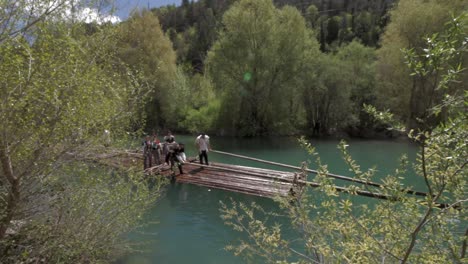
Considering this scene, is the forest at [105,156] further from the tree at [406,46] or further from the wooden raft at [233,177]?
the tree at [406,46]

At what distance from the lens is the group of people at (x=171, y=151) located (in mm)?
14641

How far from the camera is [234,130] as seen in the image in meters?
34.3

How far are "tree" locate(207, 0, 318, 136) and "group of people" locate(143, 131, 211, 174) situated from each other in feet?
56.2

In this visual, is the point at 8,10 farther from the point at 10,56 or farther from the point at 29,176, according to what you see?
the point at 29,176

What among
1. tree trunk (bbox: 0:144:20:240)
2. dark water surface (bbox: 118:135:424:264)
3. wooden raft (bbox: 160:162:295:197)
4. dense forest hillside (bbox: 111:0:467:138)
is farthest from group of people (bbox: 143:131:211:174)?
dense forest hillside (bbox: 111:0:467:138)

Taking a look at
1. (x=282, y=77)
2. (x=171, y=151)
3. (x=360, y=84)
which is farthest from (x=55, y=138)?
(x=360, y=84)

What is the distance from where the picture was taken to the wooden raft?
12.0 m

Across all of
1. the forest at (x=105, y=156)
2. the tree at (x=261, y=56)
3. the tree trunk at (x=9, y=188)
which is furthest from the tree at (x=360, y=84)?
the tree trunk at (x=9, y=188)

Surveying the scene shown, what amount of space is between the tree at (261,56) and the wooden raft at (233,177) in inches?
685

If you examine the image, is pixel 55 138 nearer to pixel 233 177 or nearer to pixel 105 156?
pixel 105 156

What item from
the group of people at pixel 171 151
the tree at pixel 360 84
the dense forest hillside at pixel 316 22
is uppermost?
the dense forest hillside at pixel 316 22

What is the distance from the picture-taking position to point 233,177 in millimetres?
13641

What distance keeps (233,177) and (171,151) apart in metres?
2.94

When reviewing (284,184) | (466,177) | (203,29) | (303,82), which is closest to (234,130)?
(303,82)
